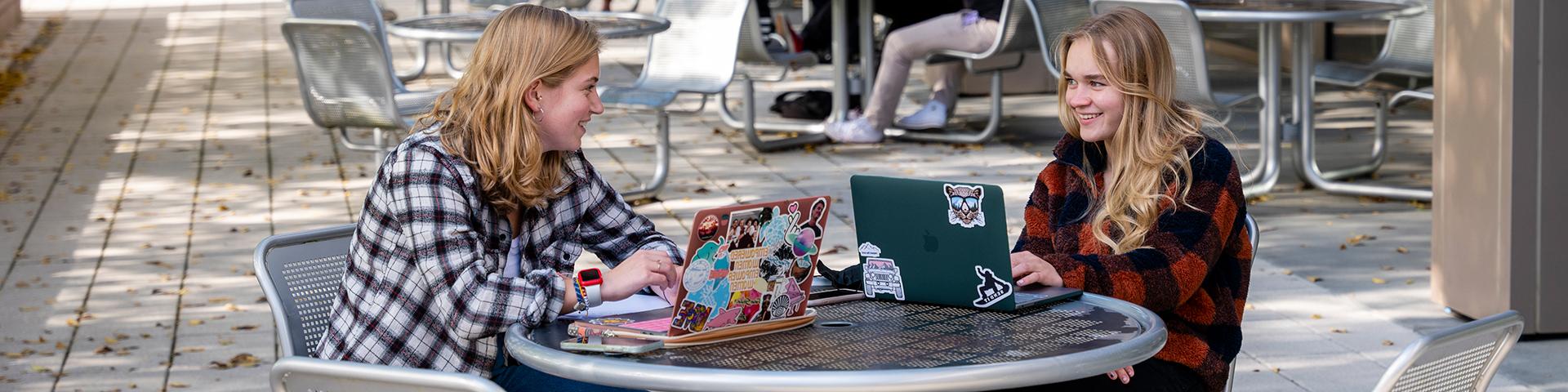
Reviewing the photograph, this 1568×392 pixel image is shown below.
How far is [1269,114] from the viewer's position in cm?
702

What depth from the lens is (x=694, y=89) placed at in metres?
7.61

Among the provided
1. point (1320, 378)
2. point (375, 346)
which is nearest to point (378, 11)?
point (1320, 378)

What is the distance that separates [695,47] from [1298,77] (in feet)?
8.69

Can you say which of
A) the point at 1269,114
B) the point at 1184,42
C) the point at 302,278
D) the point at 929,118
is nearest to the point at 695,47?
the point at 929,118

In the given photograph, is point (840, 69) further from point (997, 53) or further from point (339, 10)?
point (339, 10)

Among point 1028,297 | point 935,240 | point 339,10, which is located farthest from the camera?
point 339,10

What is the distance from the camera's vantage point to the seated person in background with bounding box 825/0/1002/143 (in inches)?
324

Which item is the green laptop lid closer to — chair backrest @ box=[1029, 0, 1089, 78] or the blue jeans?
the blue jeans

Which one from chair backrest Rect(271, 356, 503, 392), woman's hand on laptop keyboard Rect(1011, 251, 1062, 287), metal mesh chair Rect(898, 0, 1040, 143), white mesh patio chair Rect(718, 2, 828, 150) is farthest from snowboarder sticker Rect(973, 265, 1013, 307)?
white mesh patio chair Rect(718, 2, 828, 150)

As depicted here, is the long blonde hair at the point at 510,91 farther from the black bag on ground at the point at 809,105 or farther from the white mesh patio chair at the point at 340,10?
the black bag on ground at the point at 809,105

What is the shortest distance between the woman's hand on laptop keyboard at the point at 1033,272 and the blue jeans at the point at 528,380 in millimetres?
616

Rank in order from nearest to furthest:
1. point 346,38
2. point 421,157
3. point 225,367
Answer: point 421,157
point 225,367
point 346,38

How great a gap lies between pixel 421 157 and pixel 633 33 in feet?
14.8

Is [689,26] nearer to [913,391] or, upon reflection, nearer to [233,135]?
[233,135]
